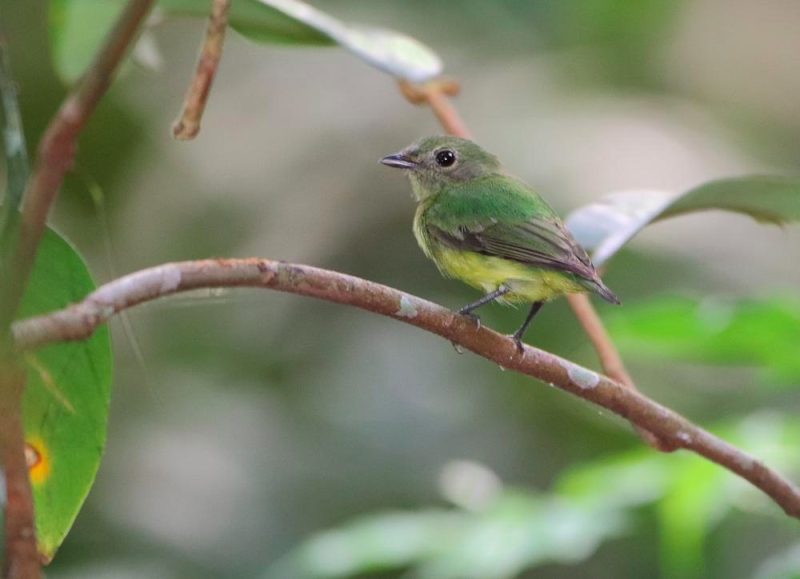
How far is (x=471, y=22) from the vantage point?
6.64 metres

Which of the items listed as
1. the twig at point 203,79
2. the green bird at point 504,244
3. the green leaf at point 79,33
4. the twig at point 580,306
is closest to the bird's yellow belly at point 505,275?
the green bird at point 504,244

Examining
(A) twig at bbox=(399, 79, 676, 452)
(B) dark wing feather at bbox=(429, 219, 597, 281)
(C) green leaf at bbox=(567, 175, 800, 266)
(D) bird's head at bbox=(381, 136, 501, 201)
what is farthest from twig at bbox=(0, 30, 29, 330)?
(D) bird's head at bbox=(381, 136, 501, 201)

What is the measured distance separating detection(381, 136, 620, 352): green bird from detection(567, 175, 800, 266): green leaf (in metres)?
0.10

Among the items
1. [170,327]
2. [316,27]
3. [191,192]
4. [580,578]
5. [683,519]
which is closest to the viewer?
[316,27]

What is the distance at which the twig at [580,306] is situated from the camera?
5.60 feet

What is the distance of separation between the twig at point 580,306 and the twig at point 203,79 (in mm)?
817

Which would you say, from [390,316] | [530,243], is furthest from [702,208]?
[390,316]

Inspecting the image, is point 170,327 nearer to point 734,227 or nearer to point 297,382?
point 297,382

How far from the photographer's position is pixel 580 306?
1858mm

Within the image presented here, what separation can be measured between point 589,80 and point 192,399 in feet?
11.7

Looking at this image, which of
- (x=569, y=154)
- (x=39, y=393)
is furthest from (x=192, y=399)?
(x=39, y=393)

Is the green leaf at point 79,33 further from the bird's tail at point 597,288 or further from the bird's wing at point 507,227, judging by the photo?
the bird's tail at point 597,288

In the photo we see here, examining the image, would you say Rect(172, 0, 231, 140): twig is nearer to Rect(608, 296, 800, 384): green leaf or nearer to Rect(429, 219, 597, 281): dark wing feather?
Rect(429, 219, 597, 281): dark wing feather

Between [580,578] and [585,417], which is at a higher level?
[585,417]
